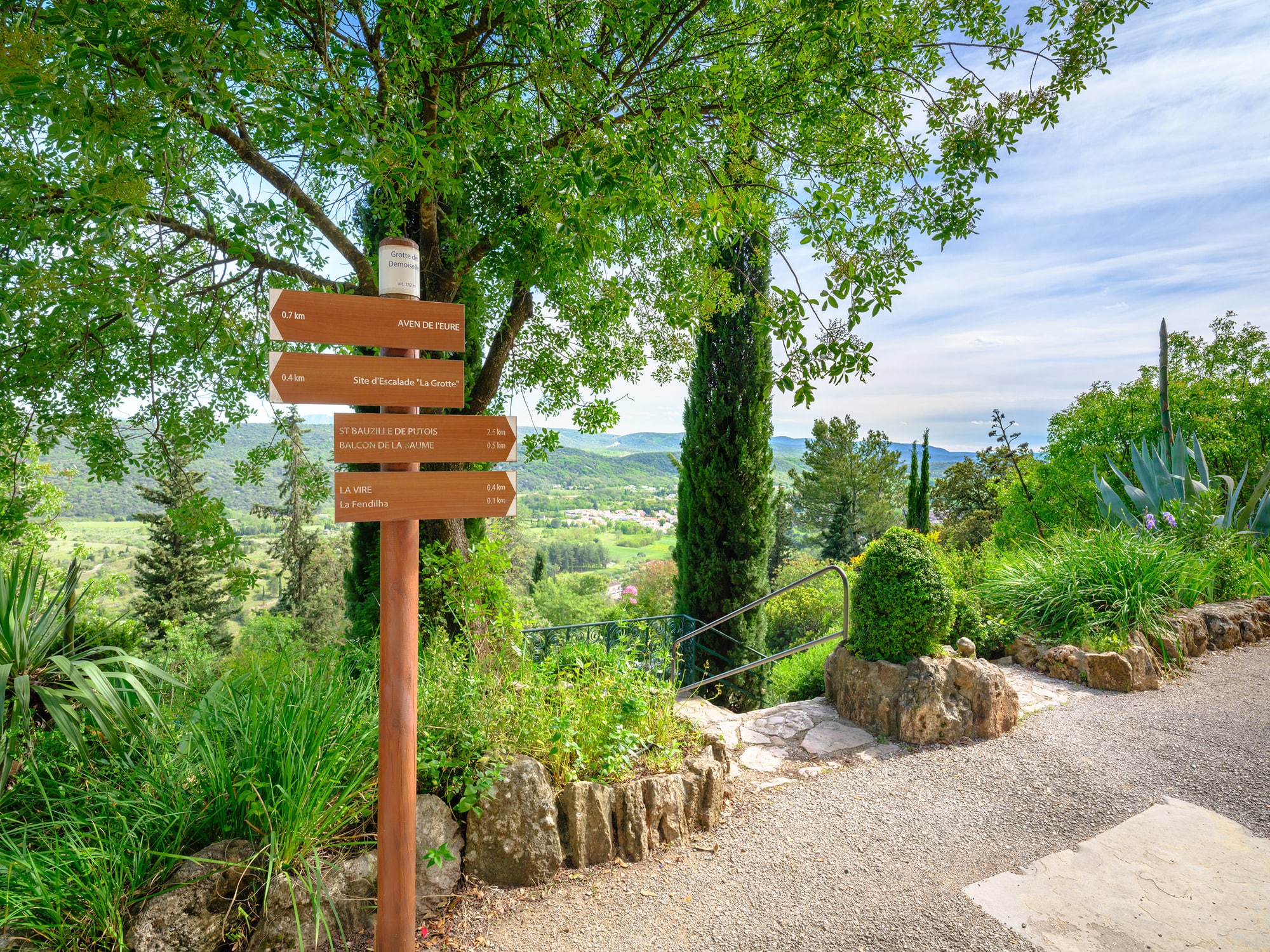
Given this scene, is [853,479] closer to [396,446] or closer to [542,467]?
[542,467]

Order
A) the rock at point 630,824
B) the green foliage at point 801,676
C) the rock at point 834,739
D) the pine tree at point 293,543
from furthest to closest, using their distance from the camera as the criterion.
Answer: the pine tree at point 293,543, the green foliage at point 801,676, the rock at point 834,739, the rock at point 630,824

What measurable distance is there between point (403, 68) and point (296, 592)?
74.3 ft

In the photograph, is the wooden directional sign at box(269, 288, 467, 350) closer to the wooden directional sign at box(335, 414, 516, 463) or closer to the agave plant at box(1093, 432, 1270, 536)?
the wooden directional sign at box(335, 414, 516, 463)

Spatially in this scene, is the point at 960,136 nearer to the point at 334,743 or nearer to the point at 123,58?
the point at 123,58

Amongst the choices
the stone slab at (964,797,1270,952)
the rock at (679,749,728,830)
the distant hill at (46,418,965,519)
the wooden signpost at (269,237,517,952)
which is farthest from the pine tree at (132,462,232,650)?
the stone slab at (964,797,1270,952)

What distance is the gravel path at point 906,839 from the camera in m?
2.55

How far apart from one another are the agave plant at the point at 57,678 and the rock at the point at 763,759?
3462mm

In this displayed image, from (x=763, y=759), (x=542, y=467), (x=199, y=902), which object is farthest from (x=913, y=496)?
(x=542, y=467)

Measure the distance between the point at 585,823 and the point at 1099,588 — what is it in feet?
18.6

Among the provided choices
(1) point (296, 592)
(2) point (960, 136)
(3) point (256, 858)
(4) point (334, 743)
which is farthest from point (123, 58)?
(1) point (296, 592)

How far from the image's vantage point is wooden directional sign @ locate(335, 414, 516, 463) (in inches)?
86.3

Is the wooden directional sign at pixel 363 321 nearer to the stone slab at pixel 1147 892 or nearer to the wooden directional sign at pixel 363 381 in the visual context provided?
the wooden directional sign at pixel 363 381

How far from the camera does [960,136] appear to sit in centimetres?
362

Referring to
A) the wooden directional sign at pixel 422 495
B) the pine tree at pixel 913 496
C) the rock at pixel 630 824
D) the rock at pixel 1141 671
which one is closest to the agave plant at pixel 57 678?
the wooden directional sign at pixel 422 495
